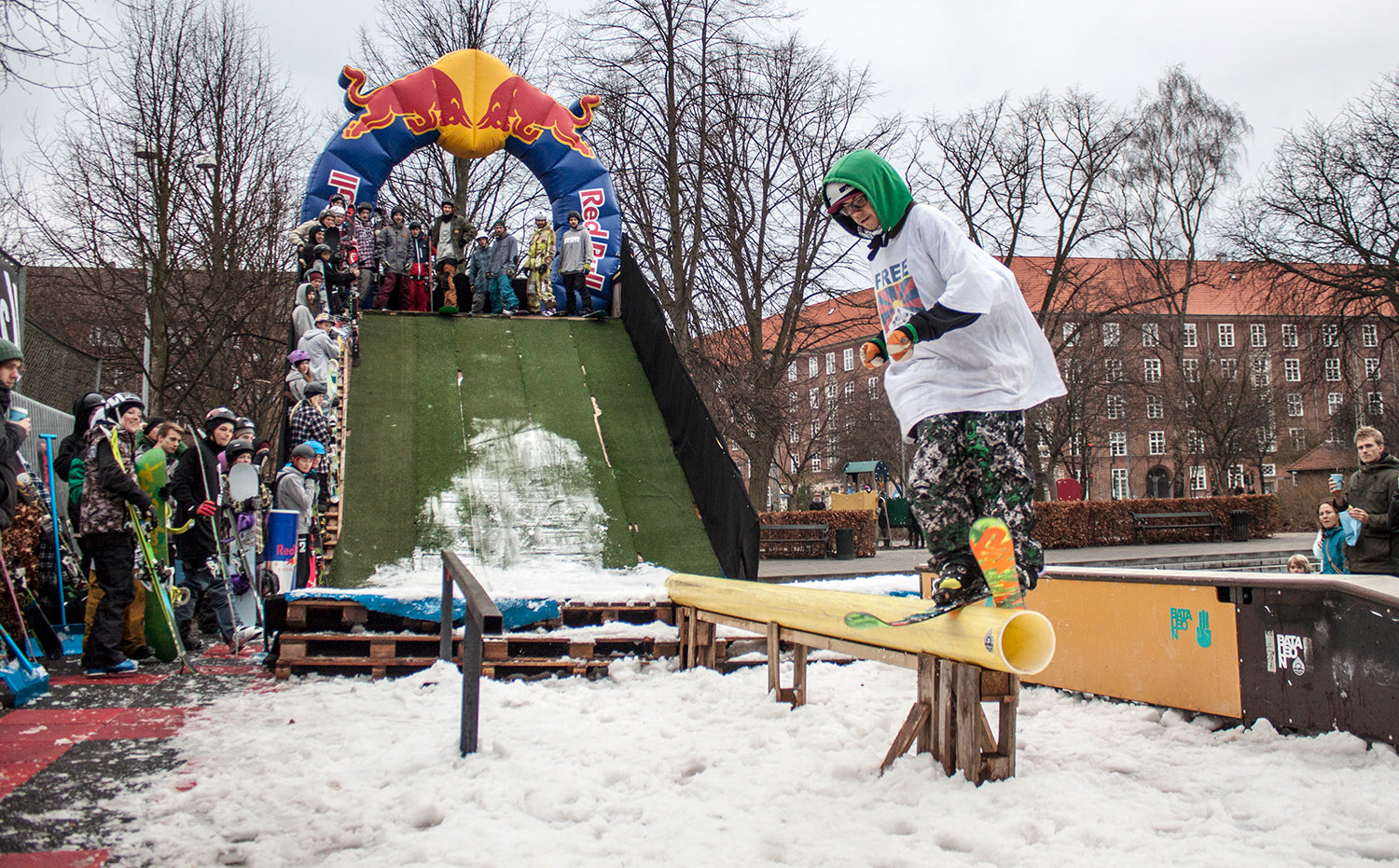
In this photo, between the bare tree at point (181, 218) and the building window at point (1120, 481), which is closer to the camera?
the bare tree at point (181, 218)

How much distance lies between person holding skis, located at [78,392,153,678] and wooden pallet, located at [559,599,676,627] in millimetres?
2891

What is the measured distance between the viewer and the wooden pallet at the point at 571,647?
564 centimetres

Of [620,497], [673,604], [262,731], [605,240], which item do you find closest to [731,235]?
[605,240]

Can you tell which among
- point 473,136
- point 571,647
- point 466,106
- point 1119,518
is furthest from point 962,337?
point 1119,518

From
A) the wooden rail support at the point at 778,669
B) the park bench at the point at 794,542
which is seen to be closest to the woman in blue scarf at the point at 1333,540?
the wooden rail support at the point at 778,669

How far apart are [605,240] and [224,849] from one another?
11.5 metres

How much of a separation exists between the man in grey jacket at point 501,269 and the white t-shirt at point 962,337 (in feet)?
33.7

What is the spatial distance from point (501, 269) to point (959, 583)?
1127 cm

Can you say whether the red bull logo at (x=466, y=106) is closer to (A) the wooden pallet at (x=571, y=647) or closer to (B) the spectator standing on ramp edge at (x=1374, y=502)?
(A) the wooden pallet at (x=571, y=647)

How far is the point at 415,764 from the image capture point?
3.61 m

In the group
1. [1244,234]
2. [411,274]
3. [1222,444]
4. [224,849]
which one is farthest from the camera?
[1222,444]

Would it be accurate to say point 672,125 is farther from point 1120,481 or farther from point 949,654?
point 1120,481

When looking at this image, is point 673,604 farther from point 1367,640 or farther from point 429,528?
point 1367,640

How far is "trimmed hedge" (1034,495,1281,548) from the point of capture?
23453 mm
